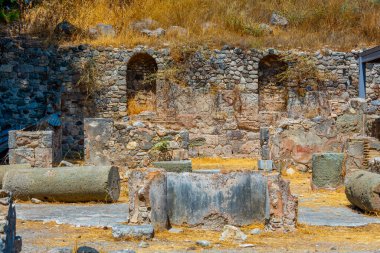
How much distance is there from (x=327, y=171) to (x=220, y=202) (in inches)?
218

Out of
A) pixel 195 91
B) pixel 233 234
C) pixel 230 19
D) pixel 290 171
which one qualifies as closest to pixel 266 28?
pixel 230 19

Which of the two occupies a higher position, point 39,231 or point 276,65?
point 276,65

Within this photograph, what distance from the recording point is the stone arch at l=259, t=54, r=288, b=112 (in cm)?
2245

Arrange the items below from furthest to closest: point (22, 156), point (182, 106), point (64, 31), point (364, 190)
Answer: point (64, 31) → point (182, 106) → point (22, 156) → point (364, 190)

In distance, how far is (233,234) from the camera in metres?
8.31

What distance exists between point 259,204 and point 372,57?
1105 centimetres

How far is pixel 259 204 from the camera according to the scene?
29.6 feet

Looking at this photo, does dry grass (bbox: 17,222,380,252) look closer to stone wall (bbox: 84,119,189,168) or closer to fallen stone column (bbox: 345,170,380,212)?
fallen stone column (bbox: 345,170,380,212)

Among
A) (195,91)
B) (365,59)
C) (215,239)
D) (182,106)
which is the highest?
(365,59)

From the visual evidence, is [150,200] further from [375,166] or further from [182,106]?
[182,106]

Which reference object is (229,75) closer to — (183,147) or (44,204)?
(183,147)

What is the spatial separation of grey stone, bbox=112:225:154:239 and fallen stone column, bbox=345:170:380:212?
12.7 feet

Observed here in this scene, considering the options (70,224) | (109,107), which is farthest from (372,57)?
(70,224)

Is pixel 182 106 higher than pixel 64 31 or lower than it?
lower
